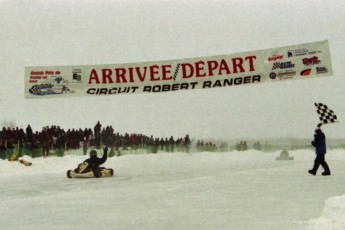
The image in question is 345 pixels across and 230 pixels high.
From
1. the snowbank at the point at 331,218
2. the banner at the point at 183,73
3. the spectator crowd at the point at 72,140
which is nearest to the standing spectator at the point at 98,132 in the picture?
the spectator crowd at the point at 72,140

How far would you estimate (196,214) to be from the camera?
4559 millimetres

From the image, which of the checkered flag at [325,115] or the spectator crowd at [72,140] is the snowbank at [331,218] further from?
the spectator crowd at [72,140]

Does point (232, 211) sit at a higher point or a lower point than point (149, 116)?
lower

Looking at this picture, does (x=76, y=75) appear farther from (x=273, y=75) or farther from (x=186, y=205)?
(x=186, y=205)

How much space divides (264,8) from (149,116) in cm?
547

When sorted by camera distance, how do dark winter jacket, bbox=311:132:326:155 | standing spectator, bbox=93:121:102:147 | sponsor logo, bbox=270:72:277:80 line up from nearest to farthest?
1. dark winter jacket, bbox=311:132:326:155
2. sponsor logo, bbox=270:72:277:80
3. standing spectator, bbox=93:121:102:147

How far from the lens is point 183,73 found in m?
11.3

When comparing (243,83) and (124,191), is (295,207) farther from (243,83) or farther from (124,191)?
(243,83)

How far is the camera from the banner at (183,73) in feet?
34.8

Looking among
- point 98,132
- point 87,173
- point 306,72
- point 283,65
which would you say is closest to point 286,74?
point 283,65

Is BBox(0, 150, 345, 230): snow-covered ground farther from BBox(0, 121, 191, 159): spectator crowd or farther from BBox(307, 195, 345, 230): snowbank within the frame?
BBox(0, 121, 191, 159): spectator crowd

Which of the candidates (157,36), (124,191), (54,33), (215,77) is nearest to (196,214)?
(124,191)

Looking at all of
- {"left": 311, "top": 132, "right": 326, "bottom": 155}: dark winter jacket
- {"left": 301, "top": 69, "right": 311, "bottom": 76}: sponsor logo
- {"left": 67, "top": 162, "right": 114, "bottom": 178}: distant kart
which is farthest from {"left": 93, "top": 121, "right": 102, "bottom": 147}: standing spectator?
{"left": 311, "top": 132, "right": 326, "bottom": 155}: dark winter jacket

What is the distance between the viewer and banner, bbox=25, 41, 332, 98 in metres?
10.6
